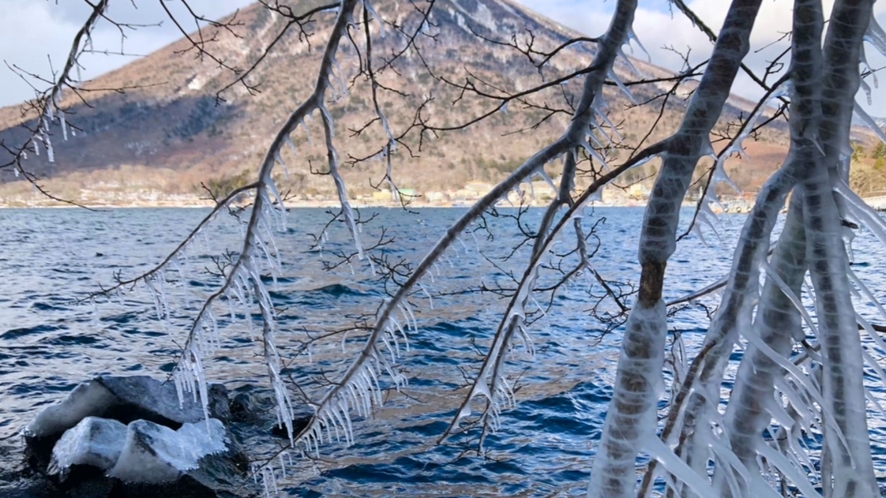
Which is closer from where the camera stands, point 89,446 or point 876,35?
point 876,35

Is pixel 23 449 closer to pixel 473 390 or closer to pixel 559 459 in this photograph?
pixel 559 459

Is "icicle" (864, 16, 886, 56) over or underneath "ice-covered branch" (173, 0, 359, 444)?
over

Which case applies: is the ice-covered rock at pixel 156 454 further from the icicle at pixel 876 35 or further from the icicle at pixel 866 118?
the icicle at pixel 876 35

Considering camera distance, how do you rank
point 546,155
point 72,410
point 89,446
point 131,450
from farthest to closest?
point 72,410, point 89,446, point 131,450, point 546,155

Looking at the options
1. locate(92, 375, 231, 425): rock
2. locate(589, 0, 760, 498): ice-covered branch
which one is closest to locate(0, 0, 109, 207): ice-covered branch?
locate(589, 0, 760, 498): ice-covered branch

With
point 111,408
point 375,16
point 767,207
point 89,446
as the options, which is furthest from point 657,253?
point 111,408

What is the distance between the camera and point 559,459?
318 inches

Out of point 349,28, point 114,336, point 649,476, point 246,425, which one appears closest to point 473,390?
point 649,476

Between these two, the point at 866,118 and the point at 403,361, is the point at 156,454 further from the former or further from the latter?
the point at 866,118

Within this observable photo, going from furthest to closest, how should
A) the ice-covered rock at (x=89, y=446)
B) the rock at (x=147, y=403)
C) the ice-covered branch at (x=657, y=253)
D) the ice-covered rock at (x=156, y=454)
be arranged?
the rock at (x=147, y=403) → the ice-covered rock at (x=89, y=446) → the ice-covered rock at (x=156, y=454) → the ice-covered branch at (x=657, y=253)

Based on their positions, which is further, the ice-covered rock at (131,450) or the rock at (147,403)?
the rock at (147,403)

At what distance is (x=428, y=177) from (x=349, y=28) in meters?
96.5

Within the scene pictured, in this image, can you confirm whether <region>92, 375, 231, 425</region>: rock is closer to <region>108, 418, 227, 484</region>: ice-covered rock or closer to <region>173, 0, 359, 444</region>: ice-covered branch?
<region>108, 418, 227, 484</region>: ice-covered rock

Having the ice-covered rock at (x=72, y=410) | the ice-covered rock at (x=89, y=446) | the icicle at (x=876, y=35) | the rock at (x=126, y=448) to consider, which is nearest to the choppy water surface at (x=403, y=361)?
the ice-covered rock at (x=72, y=410)
